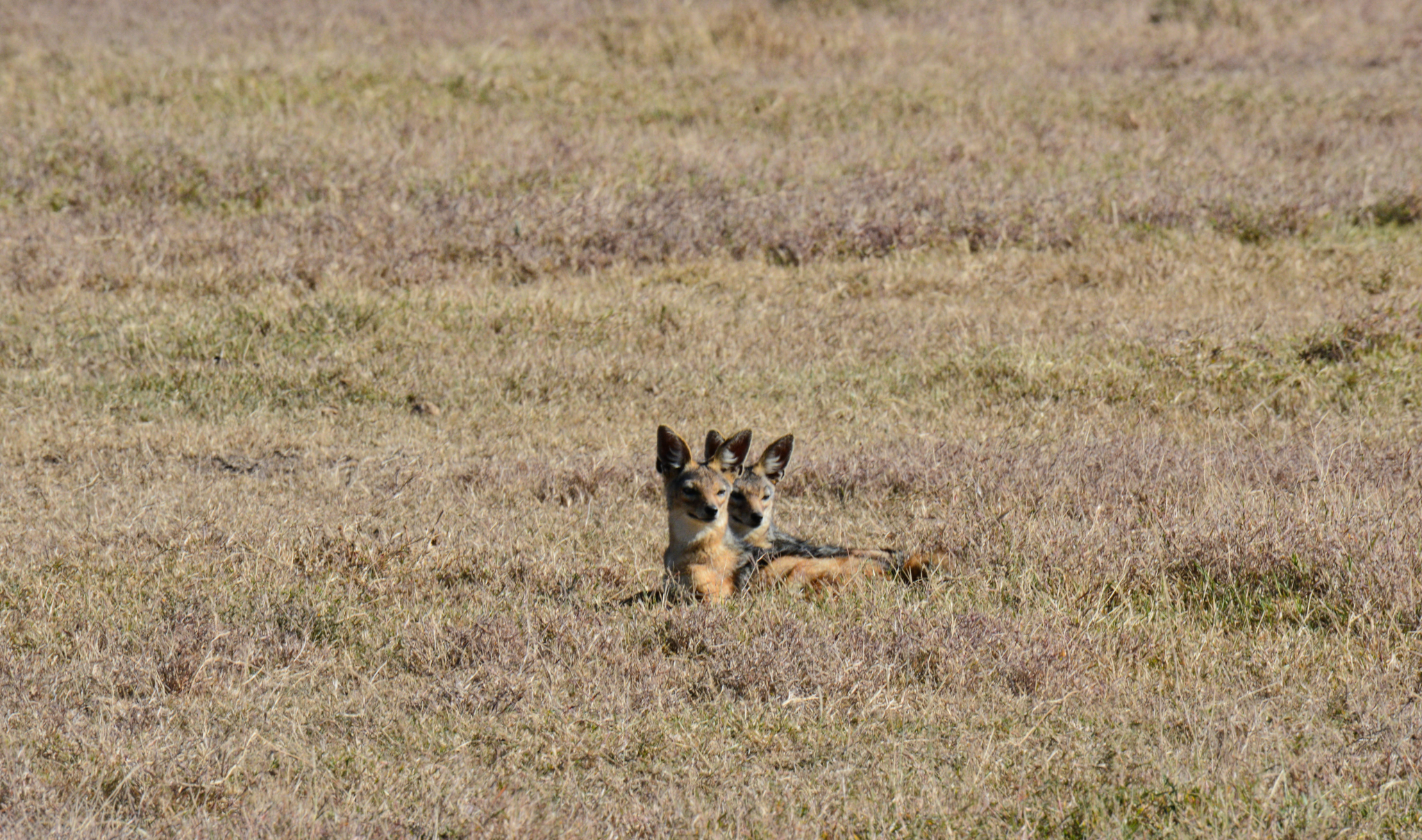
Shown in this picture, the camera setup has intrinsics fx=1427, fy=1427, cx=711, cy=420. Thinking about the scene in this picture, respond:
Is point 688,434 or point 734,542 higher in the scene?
point 734,542

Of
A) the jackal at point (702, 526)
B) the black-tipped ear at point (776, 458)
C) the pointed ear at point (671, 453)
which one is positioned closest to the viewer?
the jackal at point (702, 526)

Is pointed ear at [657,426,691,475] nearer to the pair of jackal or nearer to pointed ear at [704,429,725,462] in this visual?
the pair of jackal

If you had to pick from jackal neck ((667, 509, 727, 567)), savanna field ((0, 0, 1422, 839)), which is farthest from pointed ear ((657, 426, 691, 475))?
savanna field ((0, 0, 1422, 839))

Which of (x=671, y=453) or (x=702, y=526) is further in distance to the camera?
(x=671, y=453)

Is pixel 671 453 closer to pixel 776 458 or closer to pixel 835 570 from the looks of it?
pixel 776 458

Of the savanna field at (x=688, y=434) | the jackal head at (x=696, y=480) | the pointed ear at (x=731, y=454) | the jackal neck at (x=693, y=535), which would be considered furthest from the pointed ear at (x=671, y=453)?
the savanna field at (x=688, y=434)

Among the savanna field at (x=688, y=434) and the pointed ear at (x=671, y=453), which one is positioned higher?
the pointed ear at (x=671, y=453)

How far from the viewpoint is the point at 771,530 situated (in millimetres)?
6848

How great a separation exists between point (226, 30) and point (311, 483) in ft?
54.8

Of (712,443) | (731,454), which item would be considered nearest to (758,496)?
(731,454)

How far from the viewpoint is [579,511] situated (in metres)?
7.82

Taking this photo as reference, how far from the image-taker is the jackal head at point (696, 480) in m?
6.35

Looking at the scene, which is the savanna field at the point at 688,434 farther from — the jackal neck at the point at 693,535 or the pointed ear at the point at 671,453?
the pointed ear at the point at 671,453

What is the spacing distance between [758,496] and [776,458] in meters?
0.26
